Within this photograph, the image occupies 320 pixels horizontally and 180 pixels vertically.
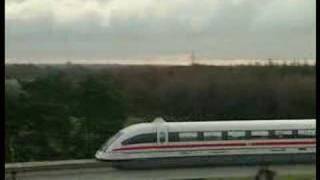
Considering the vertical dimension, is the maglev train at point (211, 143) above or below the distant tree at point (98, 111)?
below

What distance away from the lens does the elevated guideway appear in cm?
92

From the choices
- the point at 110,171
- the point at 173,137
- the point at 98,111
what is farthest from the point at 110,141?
the point at 110,171

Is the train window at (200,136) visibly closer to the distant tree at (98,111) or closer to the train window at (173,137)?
the train window at (173,137)

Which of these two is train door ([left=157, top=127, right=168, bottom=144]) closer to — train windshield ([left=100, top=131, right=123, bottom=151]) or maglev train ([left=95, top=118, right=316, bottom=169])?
maglev train ([left=95, top=118, right=316, bottom=169])

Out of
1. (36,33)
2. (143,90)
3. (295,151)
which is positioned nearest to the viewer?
(36,33)

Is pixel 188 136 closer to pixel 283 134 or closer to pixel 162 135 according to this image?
pixel 162 135

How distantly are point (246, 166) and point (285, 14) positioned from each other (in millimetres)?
426

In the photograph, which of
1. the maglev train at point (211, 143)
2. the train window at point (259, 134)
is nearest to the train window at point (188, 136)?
the maglev train at point (211, 143)

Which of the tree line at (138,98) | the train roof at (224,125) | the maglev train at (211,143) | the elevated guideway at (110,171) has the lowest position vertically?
the elevated guideway at (110,171)

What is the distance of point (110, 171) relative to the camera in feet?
4.29

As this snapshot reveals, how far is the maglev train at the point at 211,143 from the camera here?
98 cm

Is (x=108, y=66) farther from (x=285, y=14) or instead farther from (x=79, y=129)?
(x=285, y=14)

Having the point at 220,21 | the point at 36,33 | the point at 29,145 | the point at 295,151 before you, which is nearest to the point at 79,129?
the point at 29,145

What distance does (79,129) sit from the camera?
917mm
